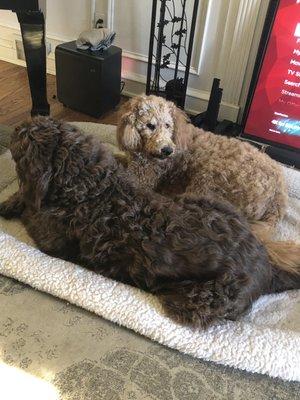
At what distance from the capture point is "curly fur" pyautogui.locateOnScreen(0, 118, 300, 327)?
109 cm

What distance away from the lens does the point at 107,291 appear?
1145mm

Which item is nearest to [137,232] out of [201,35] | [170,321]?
[170,321]

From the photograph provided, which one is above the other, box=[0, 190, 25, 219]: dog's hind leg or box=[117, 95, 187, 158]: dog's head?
box=[117, 95, 187, 158]: dog's head

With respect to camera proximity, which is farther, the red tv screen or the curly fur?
the red tv screen

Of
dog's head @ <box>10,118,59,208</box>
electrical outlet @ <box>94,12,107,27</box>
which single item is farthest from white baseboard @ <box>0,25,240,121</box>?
dog's head @ <box>10,118,59,208</box>

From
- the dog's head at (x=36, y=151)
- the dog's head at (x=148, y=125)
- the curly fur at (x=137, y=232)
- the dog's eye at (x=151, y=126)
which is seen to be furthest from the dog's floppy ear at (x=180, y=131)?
the dog's head at (x=36, y=151)

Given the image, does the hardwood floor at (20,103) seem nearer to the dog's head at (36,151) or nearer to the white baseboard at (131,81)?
the white baseboard at (131,81)

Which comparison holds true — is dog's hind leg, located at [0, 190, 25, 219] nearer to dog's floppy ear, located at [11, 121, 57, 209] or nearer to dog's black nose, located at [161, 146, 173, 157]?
dog's floppy ear, located at [11, 121, 57, 209]

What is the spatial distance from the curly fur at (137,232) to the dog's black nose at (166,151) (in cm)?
47

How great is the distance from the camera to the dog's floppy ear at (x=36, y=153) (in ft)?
3.91

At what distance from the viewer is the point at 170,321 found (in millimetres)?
1104

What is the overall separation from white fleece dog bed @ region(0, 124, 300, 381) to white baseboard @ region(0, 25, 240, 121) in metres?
1.72

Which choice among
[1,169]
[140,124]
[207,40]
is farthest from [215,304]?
[207,40]

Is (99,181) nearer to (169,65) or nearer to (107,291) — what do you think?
(107,291)
